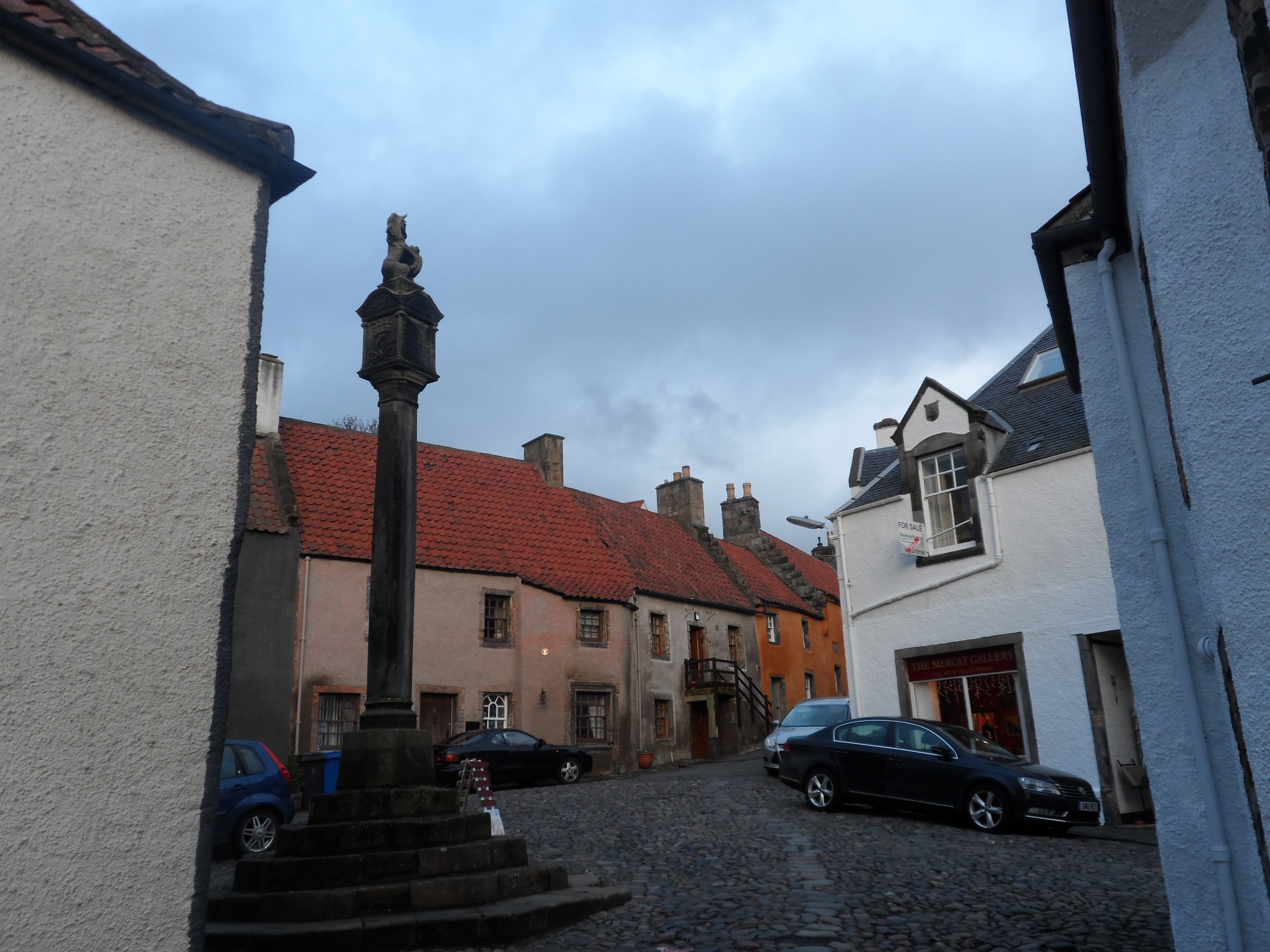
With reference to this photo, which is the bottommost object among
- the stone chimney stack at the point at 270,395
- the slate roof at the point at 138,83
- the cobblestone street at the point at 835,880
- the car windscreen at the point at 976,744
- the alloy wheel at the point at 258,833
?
the cobblestone street at the point at 835,880

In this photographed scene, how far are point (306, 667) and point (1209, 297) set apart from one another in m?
21.1

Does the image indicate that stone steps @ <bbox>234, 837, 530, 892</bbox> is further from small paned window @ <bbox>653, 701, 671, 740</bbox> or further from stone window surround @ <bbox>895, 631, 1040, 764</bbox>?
small paned window @ <bbox>653, 701, 671, 740</bbox>

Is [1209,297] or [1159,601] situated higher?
[1209,297]

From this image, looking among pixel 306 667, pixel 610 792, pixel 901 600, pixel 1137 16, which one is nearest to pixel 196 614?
pixel 1137 16

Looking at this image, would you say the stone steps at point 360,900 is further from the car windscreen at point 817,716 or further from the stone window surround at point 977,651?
the car windscreen at point 817,716

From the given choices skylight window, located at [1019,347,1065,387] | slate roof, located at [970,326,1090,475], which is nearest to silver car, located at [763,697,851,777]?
slate roof, located at [970,326,1090,475]

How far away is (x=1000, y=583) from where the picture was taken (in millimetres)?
17188

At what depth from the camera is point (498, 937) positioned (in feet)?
24.6

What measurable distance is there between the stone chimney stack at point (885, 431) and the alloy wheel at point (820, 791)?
994 centimetres

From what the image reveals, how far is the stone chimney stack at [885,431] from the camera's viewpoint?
2308 centimetres

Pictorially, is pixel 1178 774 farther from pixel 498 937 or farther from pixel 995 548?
pixel 995 548

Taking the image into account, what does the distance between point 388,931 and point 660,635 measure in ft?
80.8

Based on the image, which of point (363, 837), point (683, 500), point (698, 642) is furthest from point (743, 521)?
point (363, 837)

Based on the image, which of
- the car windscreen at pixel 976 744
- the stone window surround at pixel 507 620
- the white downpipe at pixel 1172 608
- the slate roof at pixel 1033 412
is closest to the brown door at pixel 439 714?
the stone window surround at pixel 507 620
